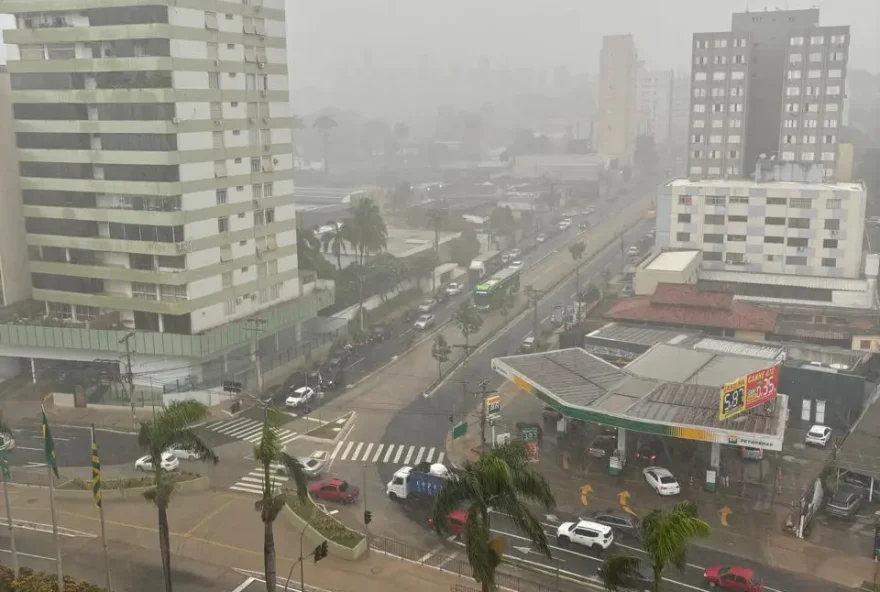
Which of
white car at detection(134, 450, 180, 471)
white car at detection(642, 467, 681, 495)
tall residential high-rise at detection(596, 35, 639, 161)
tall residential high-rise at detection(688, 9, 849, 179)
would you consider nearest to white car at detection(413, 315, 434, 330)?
white car at detection(134, 450, 180, 471)

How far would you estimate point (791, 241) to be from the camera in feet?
214

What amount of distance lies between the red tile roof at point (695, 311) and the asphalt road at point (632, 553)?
82.0 ft

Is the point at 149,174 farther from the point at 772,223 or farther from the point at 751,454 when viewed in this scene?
the point at 772,223

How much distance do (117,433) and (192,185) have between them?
13.5 meters

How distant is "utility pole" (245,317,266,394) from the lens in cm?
4786

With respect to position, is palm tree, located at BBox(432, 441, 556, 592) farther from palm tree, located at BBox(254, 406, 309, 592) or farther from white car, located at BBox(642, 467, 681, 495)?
white car, located at BBox(642, 467, 681, 495)

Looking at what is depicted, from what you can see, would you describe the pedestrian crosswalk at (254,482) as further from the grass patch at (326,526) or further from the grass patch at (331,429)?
the grass patch at (331,429)

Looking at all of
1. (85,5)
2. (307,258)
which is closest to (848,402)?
(307,258)

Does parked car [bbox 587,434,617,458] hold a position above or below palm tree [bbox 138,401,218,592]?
below

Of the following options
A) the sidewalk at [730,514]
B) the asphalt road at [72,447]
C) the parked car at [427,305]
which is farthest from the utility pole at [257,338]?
the parked car at [427,305]

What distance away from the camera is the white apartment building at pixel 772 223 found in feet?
209

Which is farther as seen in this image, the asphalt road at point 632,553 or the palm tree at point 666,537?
the asphalt road at point 632,553

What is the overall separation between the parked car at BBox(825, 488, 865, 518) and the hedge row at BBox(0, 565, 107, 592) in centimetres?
2543

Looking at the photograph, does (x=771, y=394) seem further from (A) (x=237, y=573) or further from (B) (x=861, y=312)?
(B) (x=861, y=312)
